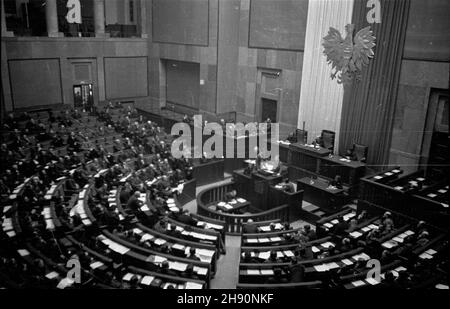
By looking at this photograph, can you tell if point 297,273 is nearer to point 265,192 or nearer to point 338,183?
point 265,192

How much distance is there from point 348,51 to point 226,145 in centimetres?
676

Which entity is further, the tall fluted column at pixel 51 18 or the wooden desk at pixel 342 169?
the tall fluted column at pixel 51 18

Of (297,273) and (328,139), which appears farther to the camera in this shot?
(328,139)

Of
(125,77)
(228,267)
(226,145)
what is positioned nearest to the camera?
(228,267)

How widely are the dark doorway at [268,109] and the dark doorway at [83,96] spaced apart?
1007 centimetres

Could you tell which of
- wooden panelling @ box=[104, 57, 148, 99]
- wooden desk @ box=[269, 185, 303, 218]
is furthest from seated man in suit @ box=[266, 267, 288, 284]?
wooden panelling @ box=[104, 57, 148, 99]

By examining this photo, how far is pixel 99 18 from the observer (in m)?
23.1

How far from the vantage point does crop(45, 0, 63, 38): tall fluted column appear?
20.8 metres

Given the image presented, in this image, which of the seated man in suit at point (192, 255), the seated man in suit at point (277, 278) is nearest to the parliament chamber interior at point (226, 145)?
the seated man in suit at point (192, 255)

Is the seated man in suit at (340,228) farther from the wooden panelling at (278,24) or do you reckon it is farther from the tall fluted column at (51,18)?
the tall fluted column at (51,18)

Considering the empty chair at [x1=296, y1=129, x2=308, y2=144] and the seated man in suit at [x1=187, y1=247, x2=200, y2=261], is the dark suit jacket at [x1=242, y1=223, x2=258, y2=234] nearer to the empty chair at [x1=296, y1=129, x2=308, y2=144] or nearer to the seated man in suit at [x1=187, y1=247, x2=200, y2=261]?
the seated man in suit at [x1=187, y1=247, x2=200, y2=261]

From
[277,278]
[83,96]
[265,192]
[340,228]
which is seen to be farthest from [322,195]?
[83,96]

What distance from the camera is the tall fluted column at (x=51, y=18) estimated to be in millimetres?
20764

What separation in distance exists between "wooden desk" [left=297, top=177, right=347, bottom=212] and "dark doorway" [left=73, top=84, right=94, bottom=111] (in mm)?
14236
